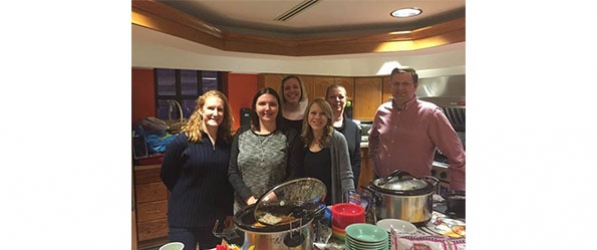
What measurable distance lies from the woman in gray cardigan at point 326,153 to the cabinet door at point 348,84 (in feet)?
6.81

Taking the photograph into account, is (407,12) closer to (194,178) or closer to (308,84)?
(194,178)

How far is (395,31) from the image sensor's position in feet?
6.45

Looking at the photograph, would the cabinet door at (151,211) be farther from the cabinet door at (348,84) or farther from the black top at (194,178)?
the cabinet door at (348,84)

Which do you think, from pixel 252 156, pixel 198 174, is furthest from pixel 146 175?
pixel 252 156

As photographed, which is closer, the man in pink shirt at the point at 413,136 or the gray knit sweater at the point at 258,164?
the gray knit sweater at the point at 258,164

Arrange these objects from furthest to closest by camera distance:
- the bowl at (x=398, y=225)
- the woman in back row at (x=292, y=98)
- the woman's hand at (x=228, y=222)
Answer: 1. the woman in back row at (x=292, y=98)
2. the woman's hand at (x=228, y=222)
3. the bowl at (x=398, y=225)

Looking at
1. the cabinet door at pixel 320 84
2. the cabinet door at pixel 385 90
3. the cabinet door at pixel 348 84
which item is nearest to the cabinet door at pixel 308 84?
the cabinet door at pixel 320 84

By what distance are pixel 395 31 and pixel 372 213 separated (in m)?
1.26

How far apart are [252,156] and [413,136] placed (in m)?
0.91

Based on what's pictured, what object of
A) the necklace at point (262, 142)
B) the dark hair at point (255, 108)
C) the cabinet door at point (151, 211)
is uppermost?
the dark hair at point (255, 108)

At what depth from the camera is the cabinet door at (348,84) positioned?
145 inches

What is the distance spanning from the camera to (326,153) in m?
1.63
